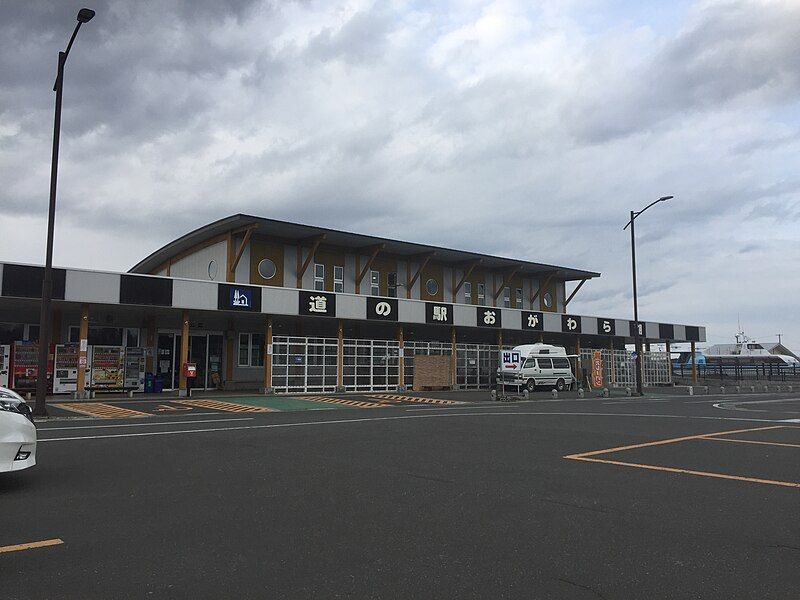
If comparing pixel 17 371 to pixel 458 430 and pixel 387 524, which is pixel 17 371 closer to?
pixel 458 430

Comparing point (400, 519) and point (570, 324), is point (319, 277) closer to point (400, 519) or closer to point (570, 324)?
point (570, 324)

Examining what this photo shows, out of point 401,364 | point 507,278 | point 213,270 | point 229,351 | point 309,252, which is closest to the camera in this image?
point 229,351

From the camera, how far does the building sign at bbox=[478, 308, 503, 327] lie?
36.8m

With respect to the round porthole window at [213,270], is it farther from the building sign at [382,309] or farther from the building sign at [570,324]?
the building sign at [570,324]

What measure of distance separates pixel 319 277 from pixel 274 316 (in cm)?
575

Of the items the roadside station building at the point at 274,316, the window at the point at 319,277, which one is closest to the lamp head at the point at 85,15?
the roadside station building at the point at 274,316

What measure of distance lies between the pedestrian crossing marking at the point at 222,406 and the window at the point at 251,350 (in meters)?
9.73

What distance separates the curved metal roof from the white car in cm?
2339

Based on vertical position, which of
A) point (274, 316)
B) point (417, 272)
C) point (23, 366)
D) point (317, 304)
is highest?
point (417, 272)

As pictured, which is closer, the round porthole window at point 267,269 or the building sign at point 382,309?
the building sign at point 382,309

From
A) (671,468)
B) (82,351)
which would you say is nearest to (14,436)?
(671,468)

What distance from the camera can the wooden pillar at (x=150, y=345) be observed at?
29781 mm

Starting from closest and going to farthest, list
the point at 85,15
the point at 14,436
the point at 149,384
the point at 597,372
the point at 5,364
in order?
the point at 14,436 → the point at 85,15 → the point at 5,364 → the point at 149,384 → the point at 597,372

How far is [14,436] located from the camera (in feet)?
23.2
